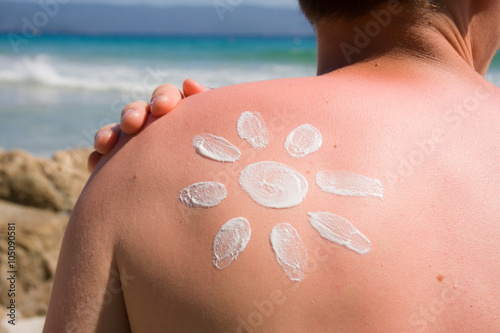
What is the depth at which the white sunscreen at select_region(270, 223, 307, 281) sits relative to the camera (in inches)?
34.7

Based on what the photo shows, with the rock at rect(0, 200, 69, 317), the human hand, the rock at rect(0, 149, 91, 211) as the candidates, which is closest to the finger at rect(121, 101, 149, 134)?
the human hand

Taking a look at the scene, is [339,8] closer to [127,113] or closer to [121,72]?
[127,113]

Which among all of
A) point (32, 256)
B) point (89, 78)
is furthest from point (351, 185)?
point (89, 78)

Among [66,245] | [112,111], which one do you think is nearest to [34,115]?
[112,111]

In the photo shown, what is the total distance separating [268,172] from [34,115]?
7.79m

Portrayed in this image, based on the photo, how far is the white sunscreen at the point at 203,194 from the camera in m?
0.94

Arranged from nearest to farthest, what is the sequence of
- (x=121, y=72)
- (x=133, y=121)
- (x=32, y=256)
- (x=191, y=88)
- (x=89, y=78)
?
(x=133, y=121)
(x=191, y=88)
(x=32, y=256)
(x=89, y=78)
(x=121, y=72)

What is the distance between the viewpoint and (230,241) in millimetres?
900

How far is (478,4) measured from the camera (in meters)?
1.21

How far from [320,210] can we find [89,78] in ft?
40.8

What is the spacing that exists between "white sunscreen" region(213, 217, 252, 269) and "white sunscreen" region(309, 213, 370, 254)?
0.12 meters

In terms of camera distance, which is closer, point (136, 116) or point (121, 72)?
point (136, 116)

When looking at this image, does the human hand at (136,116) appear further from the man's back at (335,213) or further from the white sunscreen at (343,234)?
the white sunscreen at (343,234)

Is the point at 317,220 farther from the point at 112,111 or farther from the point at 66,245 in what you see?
the point at 112,111
